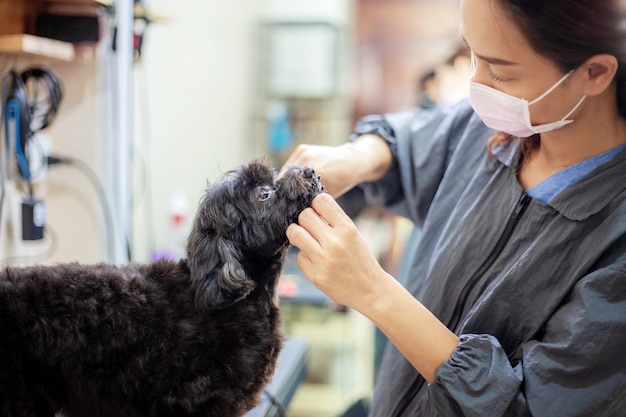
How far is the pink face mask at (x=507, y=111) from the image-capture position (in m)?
1.00

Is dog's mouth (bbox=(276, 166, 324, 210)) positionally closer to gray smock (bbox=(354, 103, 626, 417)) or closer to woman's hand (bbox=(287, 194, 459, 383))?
woman's hand (bbox=(287, 194, 459, 383))

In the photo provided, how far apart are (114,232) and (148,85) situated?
3.85ft

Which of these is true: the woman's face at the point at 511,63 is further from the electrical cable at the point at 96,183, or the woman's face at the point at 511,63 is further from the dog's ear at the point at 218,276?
the electrical cable at the point at 96,183

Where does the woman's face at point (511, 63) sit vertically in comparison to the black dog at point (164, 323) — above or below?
above

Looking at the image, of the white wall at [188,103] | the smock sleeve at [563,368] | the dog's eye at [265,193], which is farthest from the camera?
the white wall at [188,103]

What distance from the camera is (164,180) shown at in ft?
9.75

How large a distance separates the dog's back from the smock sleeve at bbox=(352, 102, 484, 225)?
0.56 m

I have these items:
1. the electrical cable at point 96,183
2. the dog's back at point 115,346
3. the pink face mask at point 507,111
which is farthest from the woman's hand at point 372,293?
the electrical cable at point 96,183

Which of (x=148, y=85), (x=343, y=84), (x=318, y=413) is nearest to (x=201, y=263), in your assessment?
(x=148, y=85)

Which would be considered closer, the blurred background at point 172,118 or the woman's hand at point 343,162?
the woman's hand at point 343,162

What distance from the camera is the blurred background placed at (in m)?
1.52

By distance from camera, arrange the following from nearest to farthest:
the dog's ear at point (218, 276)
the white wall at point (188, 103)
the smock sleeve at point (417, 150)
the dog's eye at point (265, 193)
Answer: the dog's ear at point (218, 276), the dog's eye at point (265, 193), the smock sleeve at point (417, 150), the white wall at point (188, 103)

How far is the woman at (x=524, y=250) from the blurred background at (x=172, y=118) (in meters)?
0.67

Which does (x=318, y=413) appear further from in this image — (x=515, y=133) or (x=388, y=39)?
(x=388, y=39)
